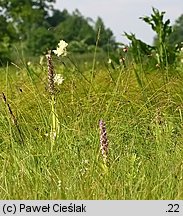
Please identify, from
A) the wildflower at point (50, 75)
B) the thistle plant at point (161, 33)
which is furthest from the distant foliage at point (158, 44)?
the wildflower at point (50, 75)

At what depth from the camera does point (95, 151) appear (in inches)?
125

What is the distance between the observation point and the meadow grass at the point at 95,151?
2.78 metres

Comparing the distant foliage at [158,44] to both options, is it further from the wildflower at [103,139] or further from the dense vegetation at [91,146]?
the wildflower at [103,139]

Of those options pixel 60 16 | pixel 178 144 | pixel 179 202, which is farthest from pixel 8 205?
pixel 60 16

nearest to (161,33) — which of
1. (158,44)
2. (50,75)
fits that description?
(158,44)

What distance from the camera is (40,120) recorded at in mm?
4039

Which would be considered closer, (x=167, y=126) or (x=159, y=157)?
(x=159, y=157)

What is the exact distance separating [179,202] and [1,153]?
1178 mm

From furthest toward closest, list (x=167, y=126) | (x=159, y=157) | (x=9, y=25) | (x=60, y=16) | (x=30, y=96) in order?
1. (x=60, y=16)
2. (x=9, y=25)
3. (x=30, y=96)
4. (x=167, y=126)
5. (x=159, y=157)

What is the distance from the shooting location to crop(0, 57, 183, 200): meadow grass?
2783 mm

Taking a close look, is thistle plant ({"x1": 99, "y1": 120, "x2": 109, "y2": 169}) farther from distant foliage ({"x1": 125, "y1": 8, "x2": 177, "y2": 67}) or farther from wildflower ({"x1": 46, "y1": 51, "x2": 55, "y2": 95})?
distant foliage ({"x1": 125, "y1": 8, "x2": 177, "y2": 67})

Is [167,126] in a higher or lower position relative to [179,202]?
higher

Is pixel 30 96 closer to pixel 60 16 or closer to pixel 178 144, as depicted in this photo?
pixel 178 144

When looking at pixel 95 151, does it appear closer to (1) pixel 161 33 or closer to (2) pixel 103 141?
(2) pixel 103 141
